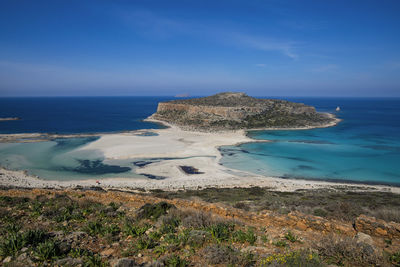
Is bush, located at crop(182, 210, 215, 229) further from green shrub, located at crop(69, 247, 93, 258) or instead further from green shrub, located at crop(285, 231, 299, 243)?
green shrub, located at crop(69, 247, 93, 258)

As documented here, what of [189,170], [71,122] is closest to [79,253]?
[189,170]

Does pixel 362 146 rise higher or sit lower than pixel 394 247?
lower

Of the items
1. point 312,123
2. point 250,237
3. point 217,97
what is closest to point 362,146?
point 312,123

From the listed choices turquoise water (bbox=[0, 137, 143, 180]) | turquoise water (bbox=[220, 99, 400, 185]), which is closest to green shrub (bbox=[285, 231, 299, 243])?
turquoise water (bbox=[220, 99, 400, 185])

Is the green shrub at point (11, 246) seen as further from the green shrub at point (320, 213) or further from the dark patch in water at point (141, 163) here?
the dark patch in water at point (141, 163)

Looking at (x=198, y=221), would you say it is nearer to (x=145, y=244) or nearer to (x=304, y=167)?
(x=145, y=244)

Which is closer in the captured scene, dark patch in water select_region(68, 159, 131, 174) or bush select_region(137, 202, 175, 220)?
bush select_region(137, 202, 175, 220)

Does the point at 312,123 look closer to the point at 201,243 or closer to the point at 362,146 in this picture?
the point at 362,146

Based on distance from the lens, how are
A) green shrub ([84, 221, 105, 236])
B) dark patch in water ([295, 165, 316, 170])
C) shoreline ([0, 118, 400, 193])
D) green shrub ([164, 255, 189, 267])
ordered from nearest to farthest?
green shrub ([164, 255, 189, 267]), green shrub ([84, 221, 105, 236]), shoreline ([0, 118, 400, 193]), dark patch in water ([295, 165, 316, 170])
